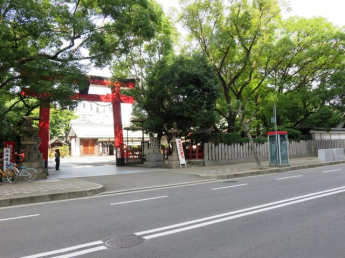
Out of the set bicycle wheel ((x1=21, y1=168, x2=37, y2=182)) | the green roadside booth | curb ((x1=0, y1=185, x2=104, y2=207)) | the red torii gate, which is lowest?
curb ((x1=0, y1=185, x2=104, y2=207))

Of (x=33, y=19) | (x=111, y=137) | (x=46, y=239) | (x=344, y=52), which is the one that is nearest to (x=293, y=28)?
(x=344, y=52)

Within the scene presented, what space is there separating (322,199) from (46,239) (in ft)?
22.8

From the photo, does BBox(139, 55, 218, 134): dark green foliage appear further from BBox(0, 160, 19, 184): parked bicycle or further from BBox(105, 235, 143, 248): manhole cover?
BBox(105, 235, 143, 248): manhole cover

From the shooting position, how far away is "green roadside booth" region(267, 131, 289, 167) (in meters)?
16.5

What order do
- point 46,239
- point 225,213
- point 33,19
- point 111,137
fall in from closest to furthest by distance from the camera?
point 46,239 → point 225,213 → point 33,19 → point 111,137

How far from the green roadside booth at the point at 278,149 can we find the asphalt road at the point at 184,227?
8222mm

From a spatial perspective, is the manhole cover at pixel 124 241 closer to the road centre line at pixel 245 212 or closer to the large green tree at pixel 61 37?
the road centre line at pixel 245 212

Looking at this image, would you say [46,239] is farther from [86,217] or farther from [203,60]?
[203,60]

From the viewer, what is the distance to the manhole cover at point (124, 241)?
440cm

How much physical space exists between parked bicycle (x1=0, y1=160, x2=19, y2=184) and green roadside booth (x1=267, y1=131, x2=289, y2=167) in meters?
14.2

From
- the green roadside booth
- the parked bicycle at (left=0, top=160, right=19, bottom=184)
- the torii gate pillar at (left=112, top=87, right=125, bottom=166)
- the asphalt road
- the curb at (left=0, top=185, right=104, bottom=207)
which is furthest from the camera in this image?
the torii gate pillar at (left=112, top=87, right=125, bottom=166)

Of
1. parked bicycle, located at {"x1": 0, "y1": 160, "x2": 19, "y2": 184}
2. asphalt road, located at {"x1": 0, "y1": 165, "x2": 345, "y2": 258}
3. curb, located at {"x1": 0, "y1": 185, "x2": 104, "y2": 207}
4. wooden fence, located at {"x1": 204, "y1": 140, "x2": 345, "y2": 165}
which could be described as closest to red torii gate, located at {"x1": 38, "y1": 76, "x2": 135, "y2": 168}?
parked bicycle, located at {"x1": 0, "y1": 160, "x2": 19, "y2": 184}

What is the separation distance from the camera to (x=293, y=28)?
79.1 feet

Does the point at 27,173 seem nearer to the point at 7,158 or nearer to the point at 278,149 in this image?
the point at 7,158
